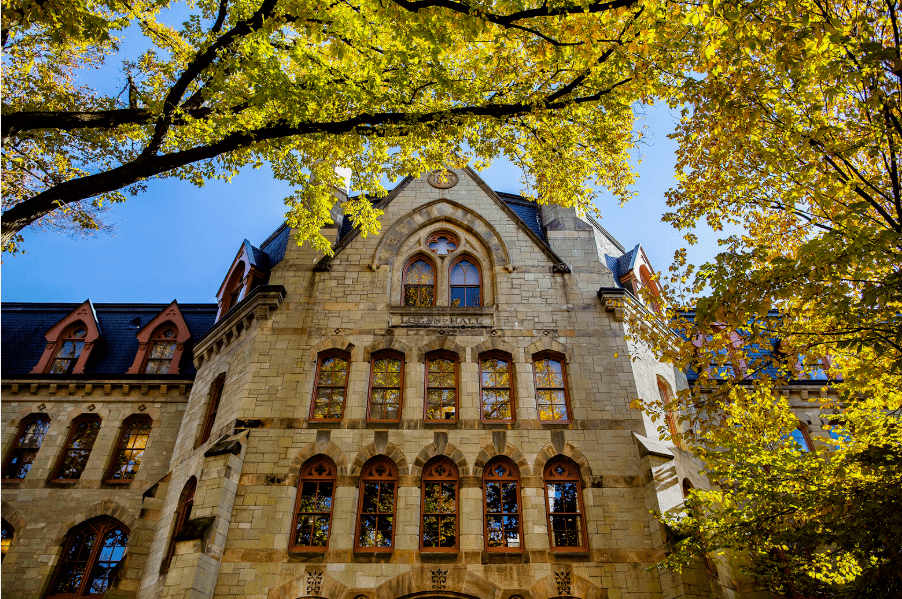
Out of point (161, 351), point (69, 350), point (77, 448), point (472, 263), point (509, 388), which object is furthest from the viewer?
point (69, 350)

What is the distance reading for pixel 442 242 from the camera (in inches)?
754

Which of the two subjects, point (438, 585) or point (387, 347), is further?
point (387, 347)

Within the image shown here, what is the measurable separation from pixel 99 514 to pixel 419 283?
11912mm

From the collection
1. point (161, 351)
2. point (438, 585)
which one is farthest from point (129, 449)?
point (438, 585)

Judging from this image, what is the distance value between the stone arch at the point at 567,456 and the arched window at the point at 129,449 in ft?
42.3

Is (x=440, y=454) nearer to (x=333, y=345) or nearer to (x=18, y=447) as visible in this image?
(x=333, y=345)

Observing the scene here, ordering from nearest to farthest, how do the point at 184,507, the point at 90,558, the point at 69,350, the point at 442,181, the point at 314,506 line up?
1. the point at 314,506
2. the point at 184,507
3. the point at 90,558
4. the point at 442,181
5. the point at 69,350

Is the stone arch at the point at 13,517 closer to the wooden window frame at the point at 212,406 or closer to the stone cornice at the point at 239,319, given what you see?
the wooden window frame at the point at 212,406

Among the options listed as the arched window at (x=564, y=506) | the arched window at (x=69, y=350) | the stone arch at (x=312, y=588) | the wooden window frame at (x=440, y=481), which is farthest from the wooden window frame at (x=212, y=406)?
the arched window at (x=564, y=506)

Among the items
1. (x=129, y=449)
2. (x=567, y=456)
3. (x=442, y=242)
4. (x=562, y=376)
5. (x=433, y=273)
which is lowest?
(x=567, y=456)

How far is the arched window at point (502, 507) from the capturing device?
13859 mm

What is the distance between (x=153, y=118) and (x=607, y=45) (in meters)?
8.48

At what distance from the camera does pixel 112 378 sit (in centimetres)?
2030

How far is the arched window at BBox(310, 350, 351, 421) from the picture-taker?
51.8ft
